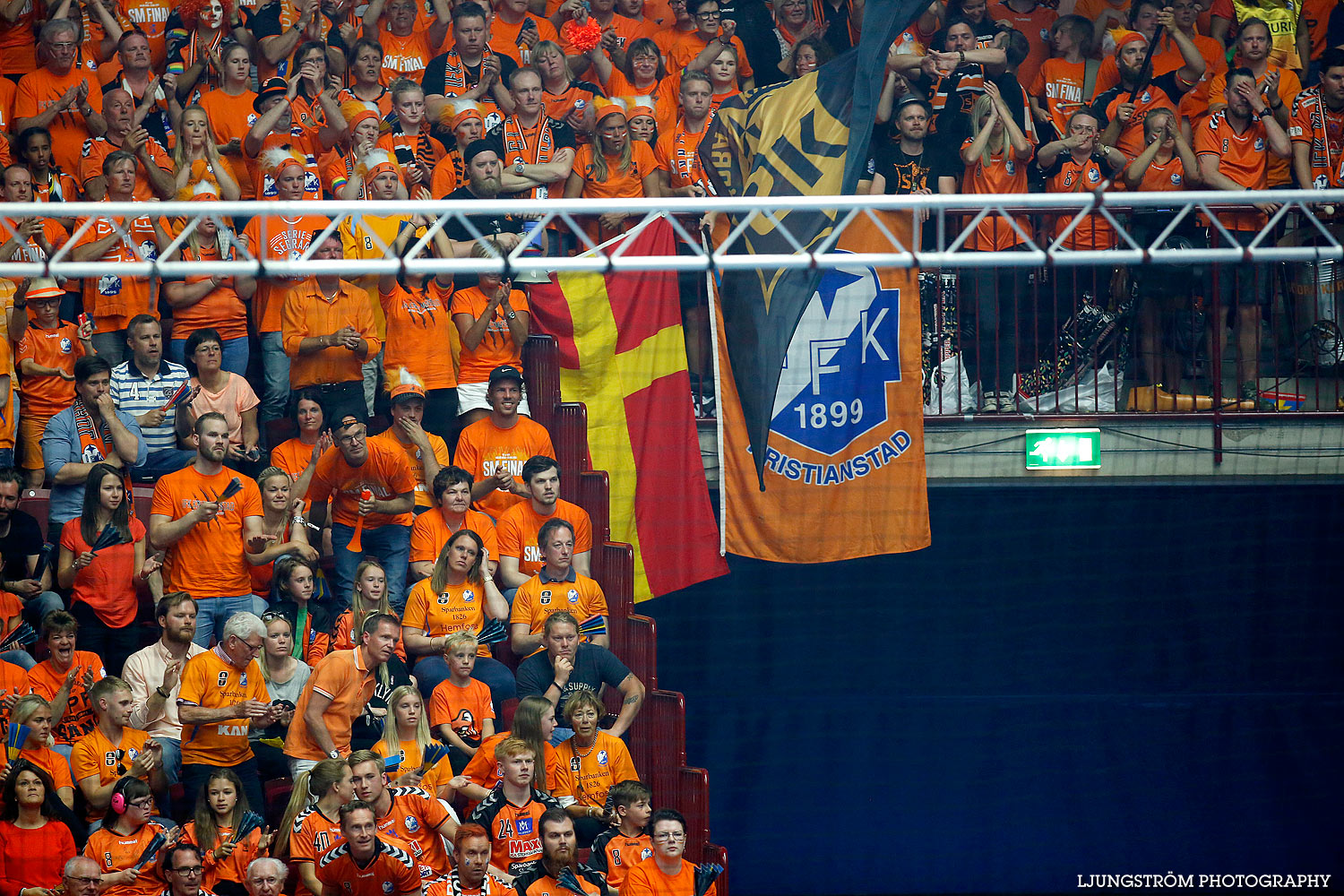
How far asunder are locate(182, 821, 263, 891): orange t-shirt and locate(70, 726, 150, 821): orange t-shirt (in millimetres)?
496

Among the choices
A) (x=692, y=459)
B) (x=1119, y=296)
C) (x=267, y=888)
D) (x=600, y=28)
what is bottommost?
(x=267, y=888)

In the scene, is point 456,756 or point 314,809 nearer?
point 314,809

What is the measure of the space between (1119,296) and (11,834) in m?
6.39

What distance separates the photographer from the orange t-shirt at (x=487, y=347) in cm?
782

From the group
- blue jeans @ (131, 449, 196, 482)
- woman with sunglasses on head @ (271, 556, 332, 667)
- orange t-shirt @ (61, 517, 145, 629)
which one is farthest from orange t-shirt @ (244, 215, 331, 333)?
woman with sunglasses on head @ (271, 556, 332, 667)

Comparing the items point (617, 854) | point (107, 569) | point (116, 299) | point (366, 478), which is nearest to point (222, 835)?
point (107, 569)

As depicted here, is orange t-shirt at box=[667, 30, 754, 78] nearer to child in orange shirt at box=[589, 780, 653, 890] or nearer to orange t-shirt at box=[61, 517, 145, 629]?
orange t-shirt at box=[61, 517, 145, 629]

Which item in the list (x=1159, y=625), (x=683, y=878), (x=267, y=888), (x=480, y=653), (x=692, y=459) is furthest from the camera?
(x=1159, y=625)

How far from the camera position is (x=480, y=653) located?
7172mm

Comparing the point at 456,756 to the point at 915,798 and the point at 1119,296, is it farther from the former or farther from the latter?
the point at 1119,296

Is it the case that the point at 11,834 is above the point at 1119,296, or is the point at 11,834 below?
below

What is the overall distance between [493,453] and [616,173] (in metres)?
1.88

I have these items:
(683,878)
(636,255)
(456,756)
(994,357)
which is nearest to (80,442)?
(456,756)

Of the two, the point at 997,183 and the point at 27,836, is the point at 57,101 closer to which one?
the point at 27,836
